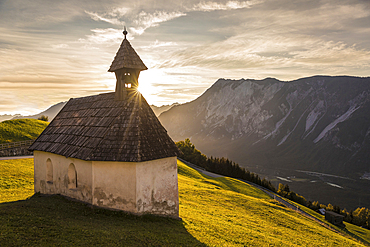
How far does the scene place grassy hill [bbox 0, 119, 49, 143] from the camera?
2238 inches

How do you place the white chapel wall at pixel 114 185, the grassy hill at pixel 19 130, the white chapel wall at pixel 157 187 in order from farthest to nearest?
1. the grassy hill at pixel 19 130
2. the white chapel wall at pixel 157 187
3. the white chapel wall at pixel 114 185

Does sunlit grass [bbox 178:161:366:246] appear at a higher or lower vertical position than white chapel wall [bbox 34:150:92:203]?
lower

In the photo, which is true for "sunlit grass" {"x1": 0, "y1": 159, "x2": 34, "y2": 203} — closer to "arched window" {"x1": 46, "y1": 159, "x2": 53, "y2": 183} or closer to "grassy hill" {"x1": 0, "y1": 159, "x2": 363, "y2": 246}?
"grassy hill" {"x1": 0, "y1": 159, "x2": 363, "y2": 246}

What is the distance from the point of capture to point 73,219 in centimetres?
1623

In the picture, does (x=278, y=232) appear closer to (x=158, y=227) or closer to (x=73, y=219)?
(x=158, y=227)

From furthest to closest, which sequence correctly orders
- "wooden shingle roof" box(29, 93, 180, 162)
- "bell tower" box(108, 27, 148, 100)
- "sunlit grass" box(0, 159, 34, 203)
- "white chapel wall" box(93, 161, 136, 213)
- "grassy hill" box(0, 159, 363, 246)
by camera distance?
1. "sunlit grass" box(0, 159, 34, 203)
2. "bell tower" box(108, 27, 148, 100)
3. "wooden shingle roof" box(29, 93, 180, 162)
4. "white chapel wall" box(93, 161, 136, 213)
5. "grassy hill" box(0, 159, 363, 246)

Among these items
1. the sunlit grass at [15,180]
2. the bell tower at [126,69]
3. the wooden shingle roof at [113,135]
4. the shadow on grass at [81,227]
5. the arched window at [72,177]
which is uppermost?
the bell tower at [126,69]

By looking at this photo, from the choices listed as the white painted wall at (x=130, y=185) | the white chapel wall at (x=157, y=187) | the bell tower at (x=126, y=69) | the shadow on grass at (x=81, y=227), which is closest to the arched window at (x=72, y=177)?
the white painted wall at (x=130, y=185)

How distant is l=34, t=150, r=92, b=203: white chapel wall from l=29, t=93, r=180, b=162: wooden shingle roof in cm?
86

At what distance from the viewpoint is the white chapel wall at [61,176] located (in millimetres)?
19059

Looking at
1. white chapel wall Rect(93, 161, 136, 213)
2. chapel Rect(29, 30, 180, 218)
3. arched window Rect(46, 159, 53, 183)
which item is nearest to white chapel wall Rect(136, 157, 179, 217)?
chapel Rect(29, 30, 180, 218)

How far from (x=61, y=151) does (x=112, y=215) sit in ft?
26.4

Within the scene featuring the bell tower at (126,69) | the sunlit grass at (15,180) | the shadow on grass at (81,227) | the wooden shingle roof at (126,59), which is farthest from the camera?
the sunlit grass at (15,180)

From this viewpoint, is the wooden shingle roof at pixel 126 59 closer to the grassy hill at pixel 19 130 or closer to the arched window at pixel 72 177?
the arched window at pixel 72 177
